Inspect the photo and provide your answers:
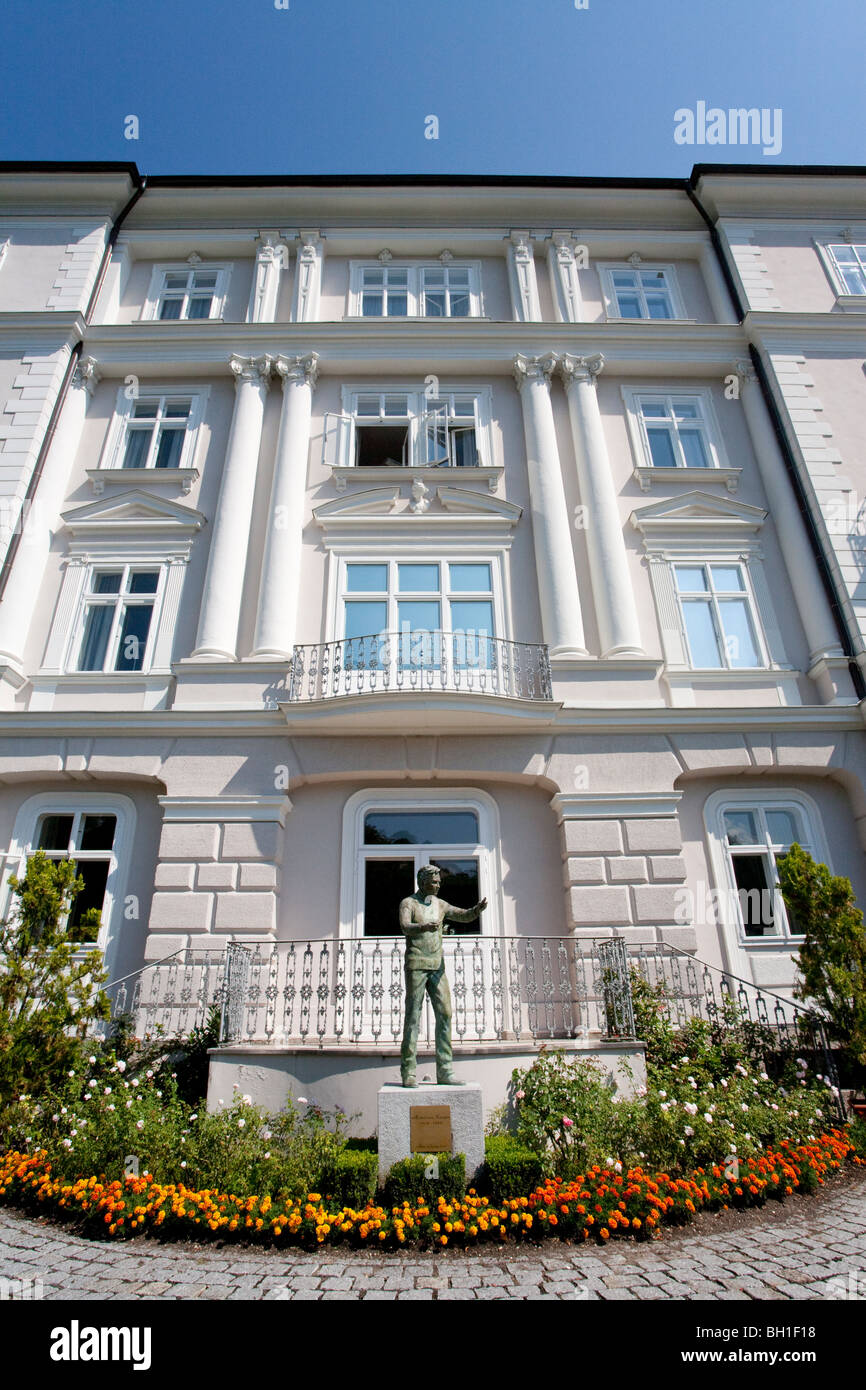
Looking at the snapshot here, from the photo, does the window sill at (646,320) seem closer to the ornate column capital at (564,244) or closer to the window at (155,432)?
the ornate column capital at (564,244)

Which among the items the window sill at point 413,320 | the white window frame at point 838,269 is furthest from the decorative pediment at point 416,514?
the white window frame at point 838,269

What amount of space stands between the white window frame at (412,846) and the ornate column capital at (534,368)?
9.80 meters

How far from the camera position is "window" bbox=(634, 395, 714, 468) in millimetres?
16375

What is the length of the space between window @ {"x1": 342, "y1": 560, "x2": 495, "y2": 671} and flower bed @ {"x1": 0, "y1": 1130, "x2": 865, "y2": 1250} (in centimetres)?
816

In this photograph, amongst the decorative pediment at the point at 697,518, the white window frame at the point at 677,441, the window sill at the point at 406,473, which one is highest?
the white window frame at the point at 677,441

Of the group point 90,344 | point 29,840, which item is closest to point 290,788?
point 29,840

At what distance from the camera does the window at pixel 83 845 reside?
12305 millimetres

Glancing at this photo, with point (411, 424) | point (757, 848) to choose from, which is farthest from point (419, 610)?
point (757, 848)

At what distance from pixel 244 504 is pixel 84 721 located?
5398mm

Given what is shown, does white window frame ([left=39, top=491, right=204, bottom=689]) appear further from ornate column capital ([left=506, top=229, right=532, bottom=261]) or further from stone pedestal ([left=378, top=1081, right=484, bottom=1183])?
ornate column capital ([left=506, top=229, right=532, bottom=261])

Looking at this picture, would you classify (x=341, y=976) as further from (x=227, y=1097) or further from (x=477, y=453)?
(x=477, y=453)

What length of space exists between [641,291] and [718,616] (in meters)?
9.97

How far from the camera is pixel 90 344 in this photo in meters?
16.9

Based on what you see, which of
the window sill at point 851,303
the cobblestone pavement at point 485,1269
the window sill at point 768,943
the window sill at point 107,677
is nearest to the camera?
the cobblestone pavement at point 485,1269
